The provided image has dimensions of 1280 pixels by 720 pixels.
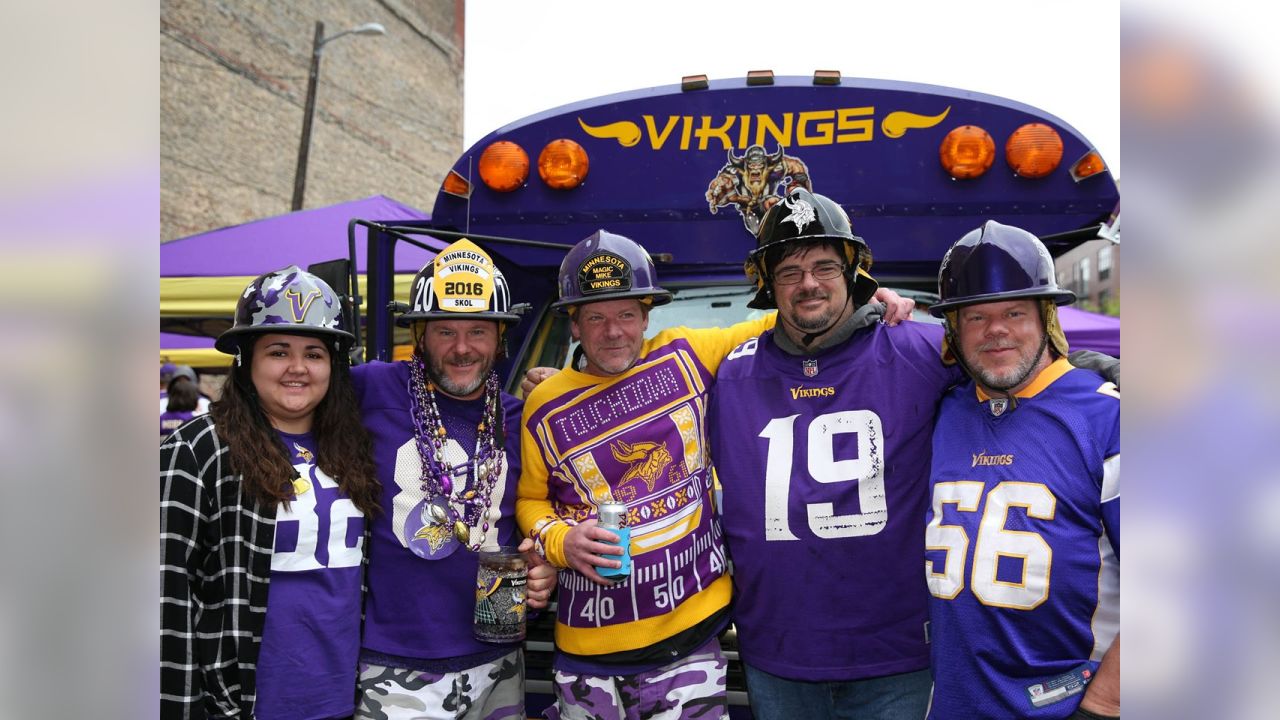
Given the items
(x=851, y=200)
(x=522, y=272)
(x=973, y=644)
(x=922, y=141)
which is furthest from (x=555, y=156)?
(x=973, y=644)

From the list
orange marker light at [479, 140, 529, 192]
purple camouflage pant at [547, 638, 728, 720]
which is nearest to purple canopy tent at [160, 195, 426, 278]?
orange marker light at [479, 140, 529, 192]

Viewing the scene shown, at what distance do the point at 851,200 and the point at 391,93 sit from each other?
1228 inches

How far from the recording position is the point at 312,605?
294 cm

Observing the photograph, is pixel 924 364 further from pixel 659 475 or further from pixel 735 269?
pixel 735 269

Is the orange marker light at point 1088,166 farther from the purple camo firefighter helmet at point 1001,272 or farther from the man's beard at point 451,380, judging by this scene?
the man's beard at point 451,380

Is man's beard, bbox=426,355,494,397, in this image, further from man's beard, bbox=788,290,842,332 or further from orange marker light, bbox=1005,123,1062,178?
orange marker light, bbox=1005,123,1062,178

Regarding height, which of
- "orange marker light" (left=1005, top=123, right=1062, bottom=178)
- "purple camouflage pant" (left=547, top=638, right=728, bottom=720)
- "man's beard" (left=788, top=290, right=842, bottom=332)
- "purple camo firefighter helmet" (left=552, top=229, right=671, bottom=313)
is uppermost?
"orange marker light" (left=1005, top=123, right=1062, bottom=178)

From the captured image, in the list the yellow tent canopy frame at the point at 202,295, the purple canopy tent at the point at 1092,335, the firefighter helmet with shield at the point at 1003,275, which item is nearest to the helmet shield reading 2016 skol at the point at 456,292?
the firefighter helmet with shield at the point at 1003,275

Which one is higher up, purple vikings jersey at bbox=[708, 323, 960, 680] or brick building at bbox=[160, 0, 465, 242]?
brick building at bbox=[160, 0, 465, 242]

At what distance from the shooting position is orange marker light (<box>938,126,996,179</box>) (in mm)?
4066

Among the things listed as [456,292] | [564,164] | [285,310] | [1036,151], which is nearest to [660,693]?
[456,292]

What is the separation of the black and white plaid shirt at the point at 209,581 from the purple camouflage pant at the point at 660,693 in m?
1.05

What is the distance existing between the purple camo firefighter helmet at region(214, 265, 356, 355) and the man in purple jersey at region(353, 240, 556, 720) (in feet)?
0.94

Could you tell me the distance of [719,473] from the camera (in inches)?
129
